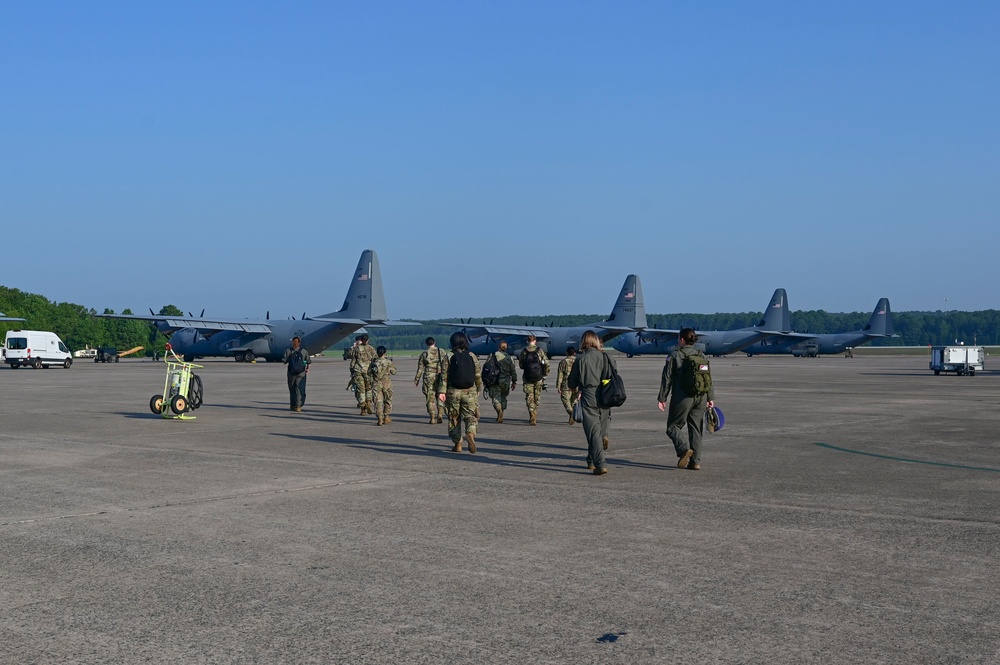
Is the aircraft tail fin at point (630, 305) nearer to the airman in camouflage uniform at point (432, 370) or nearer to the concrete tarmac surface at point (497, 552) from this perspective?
the airman in camouflage uniform at point (432, 370)

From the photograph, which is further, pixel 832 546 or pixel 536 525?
pixel 536 525

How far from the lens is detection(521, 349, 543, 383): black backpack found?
803 inches

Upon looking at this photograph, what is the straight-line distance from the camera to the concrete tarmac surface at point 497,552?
A: 5688 millimetres

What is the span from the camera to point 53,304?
560ft

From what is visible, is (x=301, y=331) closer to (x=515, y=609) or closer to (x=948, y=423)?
(x=948, y=423)

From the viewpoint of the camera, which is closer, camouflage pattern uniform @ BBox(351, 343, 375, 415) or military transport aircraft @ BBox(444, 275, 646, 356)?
camouflage pattern uniform @ BBox(351, 343, 375, 415)

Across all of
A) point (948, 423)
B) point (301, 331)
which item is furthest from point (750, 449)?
point (301, 331)

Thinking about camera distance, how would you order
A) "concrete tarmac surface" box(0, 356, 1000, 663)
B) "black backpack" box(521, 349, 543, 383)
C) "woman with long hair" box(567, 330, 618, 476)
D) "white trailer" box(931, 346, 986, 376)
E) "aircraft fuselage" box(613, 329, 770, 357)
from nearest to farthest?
1. "concrete tarmac surface" box(0, 356, 1000, 663)
2. "woman with long hair" box(567, 330, 618, 476)
3. "black backpack" box(521, 349, 543, 383)
4. "white trailer" box(931, 346, 986, 376)
5. "aircraft fuselage" box(613, 329, 770, 357)

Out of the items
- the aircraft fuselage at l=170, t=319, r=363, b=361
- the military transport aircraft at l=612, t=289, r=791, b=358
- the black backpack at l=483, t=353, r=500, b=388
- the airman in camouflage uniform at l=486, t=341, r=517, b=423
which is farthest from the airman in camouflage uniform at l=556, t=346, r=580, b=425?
the military transport aircraft at l=612, t=289, r=791, b=358

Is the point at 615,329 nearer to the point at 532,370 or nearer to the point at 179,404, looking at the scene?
the point at 179,404

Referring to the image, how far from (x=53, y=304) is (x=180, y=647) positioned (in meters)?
182

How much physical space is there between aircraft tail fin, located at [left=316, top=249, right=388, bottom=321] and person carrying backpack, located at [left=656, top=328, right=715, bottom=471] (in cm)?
5682

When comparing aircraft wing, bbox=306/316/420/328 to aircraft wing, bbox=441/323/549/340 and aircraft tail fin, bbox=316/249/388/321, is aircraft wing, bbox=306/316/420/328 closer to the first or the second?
aircraft tail fin, bbox=316/249/388/321

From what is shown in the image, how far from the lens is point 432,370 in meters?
20.9
